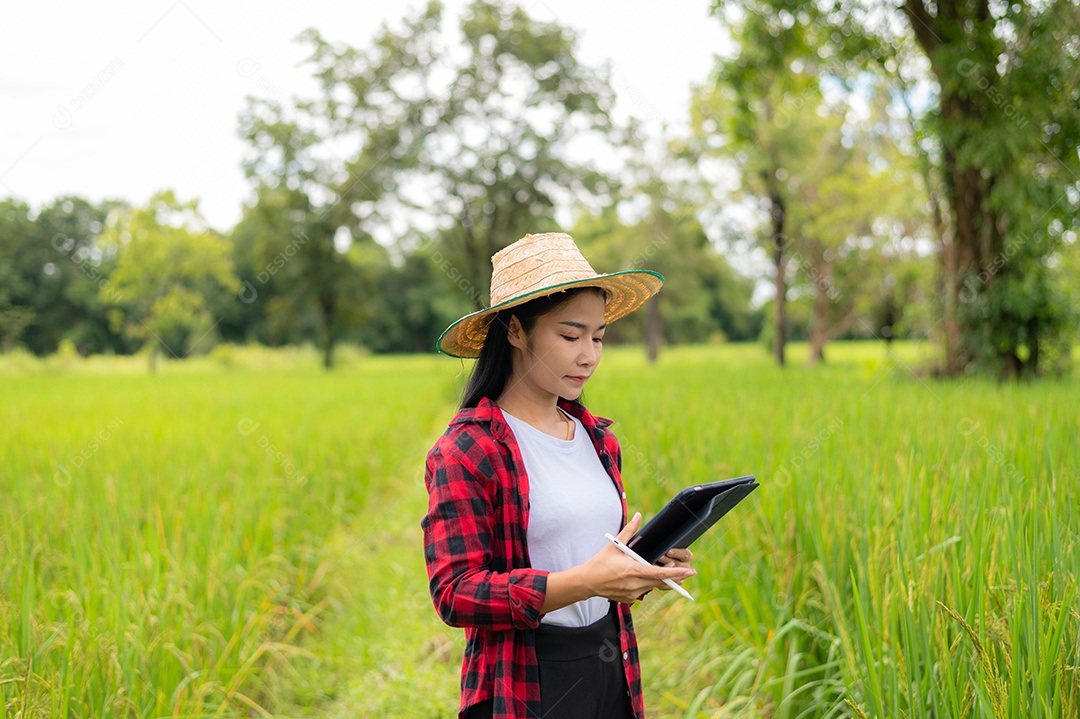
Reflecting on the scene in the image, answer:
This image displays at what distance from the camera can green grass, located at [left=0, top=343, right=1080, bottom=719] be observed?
5.84ft

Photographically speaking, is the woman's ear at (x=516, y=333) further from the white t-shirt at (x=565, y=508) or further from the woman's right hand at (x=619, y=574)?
the woman's right hand at (x=619, y=574)

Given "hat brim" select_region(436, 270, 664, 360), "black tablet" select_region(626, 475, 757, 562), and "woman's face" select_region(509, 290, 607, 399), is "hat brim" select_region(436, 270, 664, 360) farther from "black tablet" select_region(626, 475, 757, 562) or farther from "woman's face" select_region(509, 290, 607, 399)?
"black tablet" select_region(626, 475, 757, 562)

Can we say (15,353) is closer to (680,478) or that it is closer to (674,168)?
(680,478)

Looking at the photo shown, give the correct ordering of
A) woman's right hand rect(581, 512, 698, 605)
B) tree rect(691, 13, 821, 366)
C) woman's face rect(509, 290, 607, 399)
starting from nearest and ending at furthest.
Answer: woman's right hand rect(581, 512, 698, 605) → woman's face rect(509, 290, 607, 399) → tree rect(691, 13, 821, 366)

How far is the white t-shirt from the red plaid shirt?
4 centimetres

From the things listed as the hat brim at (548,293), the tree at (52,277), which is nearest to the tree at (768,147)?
the hat brim at (548,293)

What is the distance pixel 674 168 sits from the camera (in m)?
30.6

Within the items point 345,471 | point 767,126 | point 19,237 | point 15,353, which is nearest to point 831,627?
point 345,471

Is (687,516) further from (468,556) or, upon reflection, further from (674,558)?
(468,556)

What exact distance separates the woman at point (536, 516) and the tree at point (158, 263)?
28695 millimetres

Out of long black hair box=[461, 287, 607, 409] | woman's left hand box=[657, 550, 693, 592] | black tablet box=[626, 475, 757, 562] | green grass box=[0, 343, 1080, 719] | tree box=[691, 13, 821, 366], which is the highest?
tree box=[691, 13, 821, 366]

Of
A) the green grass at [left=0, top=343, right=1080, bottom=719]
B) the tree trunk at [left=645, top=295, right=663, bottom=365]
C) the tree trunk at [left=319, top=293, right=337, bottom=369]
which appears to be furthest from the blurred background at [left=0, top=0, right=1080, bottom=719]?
the tree trunk at [left=645, top=295, right=663, bottom=365]

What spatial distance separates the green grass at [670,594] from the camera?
1.78 meters

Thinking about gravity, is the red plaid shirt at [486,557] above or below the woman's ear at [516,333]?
below
